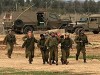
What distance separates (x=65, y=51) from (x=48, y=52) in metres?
0.92

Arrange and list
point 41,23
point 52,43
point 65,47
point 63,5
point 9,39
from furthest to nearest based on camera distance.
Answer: point 63,5
point 41,23
point 9,39
point 65,47
point 52,43

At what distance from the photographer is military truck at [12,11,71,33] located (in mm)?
47875

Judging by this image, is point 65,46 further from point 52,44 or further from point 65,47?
point 52,44

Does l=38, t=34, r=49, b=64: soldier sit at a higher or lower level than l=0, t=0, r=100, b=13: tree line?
higher

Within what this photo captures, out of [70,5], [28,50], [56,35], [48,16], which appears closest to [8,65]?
[28,50]

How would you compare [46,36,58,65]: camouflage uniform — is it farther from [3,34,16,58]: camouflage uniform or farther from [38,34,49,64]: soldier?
[3,34,16,58]: camouflage uniform

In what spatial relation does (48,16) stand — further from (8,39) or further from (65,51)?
(65,51)

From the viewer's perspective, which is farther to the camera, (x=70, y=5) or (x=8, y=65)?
(x=70, y=5)

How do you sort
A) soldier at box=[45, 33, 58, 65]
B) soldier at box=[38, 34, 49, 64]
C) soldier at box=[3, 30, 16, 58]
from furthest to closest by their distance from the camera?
soldier at box=[3, 30, 16, 58] → soldier at box=[38, 34, 49, 64] → soldier at box=[45, 33, 58, 65]

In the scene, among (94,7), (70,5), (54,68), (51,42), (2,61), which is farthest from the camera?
(70,5)

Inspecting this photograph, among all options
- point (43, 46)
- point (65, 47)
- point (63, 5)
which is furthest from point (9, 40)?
point (63, 5)

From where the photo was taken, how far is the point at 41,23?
4866cm

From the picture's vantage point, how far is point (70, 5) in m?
112

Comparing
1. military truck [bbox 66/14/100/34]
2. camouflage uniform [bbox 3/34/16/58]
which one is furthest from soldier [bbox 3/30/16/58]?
military truck [bbox 66/14/100/34]
